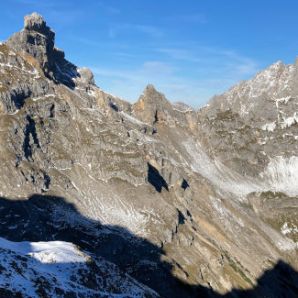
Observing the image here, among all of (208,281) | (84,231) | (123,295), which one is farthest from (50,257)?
(208,281)

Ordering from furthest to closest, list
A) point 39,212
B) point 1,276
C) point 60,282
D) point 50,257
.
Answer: point 39,212
point 50,257
point 60,282
point 1,276

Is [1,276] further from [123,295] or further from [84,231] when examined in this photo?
[84,231]

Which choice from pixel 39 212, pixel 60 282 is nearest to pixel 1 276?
pixel 60 282

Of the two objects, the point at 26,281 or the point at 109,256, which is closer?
the point at 26,281

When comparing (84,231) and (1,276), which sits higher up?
(1,276)

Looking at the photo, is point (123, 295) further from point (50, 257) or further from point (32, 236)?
point (32, 236)

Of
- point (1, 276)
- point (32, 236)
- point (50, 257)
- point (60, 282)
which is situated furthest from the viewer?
point (32, 236)

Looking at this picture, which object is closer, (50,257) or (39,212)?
(50,257)

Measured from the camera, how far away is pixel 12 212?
604 feet

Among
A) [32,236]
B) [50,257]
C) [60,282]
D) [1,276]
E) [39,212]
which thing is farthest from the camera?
[39,212]

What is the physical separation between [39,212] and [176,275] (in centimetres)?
6168

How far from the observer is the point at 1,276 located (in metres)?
45.0

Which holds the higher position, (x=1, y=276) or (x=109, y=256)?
(x=1, y=276)

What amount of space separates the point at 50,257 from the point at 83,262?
180 inches
